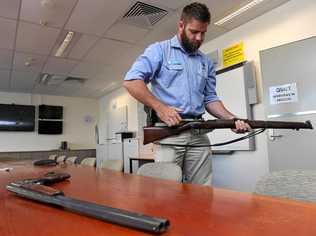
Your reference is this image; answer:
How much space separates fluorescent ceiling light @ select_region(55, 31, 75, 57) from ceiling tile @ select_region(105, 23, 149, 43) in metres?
0.53

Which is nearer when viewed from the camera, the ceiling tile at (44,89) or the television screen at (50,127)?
the ceiling tile at (44,89)

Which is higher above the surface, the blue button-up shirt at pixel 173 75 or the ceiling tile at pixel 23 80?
the ceiling tile at pixel 23 80

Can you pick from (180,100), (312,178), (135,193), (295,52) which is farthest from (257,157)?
(135,193)

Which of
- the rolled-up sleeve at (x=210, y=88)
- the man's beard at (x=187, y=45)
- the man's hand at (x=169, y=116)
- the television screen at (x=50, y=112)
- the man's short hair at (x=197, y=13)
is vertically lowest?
the man's hand at (x=169, y=116)

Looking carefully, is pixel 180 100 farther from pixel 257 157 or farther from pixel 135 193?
pixel 257 157

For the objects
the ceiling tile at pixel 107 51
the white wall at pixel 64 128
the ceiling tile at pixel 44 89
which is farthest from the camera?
the white wall at pixel 64 128

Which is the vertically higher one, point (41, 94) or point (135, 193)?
point (41, 94)

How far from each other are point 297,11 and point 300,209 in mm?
3111

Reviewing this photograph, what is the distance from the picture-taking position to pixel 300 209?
0.61 m

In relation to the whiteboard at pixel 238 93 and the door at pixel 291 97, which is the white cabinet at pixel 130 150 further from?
the door at pixel 291 97

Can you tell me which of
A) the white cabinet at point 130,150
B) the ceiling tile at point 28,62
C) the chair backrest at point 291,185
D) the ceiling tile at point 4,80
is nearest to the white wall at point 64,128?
the ceiling tile at point 4,80

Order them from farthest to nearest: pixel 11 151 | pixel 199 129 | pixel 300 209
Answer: pixel 11 151, pixel 199 129, pixel 300 209

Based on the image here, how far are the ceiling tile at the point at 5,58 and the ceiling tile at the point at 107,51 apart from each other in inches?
50.8

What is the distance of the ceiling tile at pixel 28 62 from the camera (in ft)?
15.3
